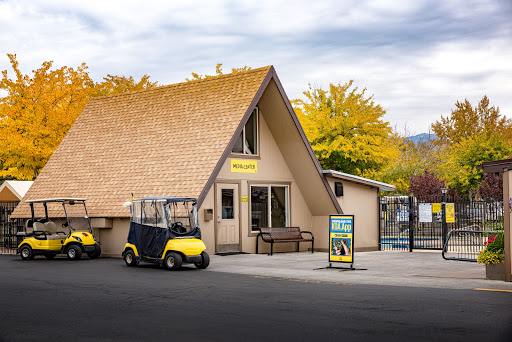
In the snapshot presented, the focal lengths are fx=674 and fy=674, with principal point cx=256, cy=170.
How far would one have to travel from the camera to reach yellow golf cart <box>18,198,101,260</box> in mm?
21812

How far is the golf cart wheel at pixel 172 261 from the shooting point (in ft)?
57.9

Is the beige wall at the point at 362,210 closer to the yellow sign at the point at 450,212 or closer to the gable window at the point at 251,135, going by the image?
the yellow sign at the point at 450,212

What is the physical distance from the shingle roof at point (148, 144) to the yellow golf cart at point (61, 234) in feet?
2.04

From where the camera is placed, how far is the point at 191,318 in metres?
9.89

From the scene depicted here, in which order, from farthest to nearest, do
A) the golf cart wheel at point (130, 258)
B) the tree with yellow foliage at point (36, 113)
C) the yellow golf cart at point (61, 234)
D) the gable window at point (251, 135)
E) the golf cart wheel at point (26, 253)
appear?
the tree with yellow foliage at point (36, 113) → the gable window at point (251, 135) → the golf cart wheel at point (26, 253) → the yellow golf cart at point (61, 234) → the golf cart wheel at point (130, 258)

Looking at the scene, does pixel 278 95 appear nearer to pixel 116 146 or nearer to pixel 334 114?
pixel 116 146

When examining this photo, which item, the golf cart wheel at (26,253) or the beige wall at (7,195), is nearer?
the golf cart wheel at (26,253)

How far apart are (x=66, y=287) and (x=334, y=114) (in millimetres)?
29791

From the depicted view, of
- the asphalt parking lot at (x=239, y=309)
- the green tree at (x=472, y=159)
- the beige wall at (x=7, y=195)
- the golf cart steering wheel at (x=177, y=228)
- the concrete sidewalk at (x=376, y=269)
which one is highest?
the green tree at (x=472, y=159)

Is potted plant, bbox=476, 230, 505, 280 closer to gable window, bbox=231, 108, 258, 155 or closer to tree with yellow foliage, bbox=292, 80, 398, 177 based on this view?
gable window, bbox=231, 108, 258, 155

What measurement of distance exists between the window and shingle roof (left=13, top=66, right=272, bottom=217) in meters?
2.88

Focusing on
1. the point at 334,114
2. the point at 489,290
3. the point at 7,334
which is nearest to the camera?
the point at 7,334

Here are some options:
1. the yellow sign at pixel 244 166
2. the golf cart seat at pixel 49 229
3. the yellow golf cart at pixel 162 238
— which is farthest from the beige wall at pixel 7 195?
the yellow golf cart at pixel 162 238

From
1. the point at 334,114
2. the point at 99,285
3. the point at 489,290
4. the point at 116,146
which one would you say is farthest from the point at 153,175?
the point at 334,114
